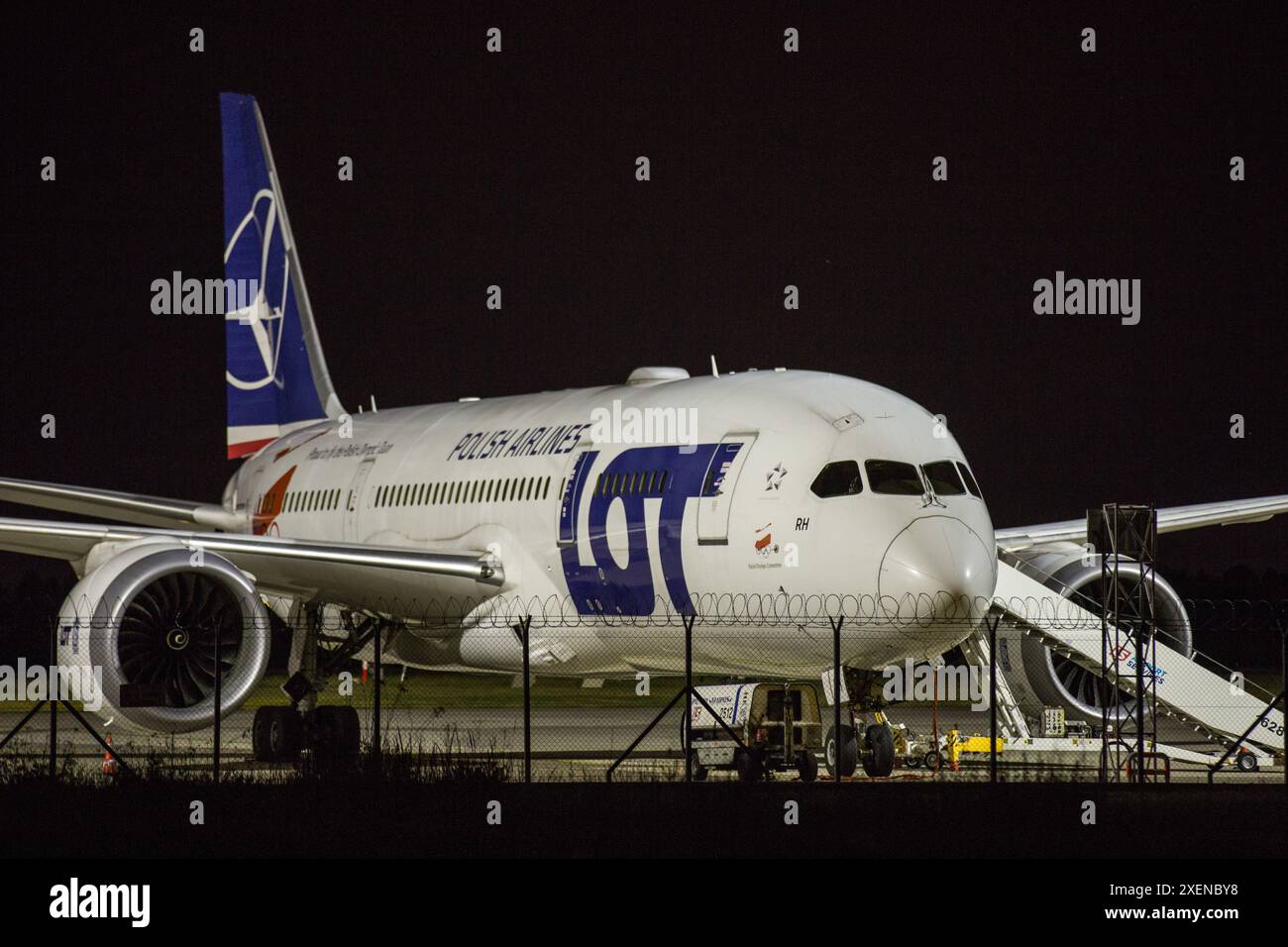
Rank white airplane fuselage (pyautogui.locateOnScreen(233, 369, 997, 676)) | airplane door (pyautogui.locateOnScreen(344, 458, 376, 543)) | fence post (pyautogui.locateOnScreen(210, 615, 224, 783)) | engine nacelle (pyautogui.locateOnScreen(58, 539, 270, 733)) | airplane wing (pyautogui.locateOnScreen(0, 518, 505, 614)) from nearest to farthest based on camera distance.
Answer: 1. white airplane fuselage (pyautogui.locateOnScreen(233, 369, 997, 676))
2. fence post (pyautogui.locateOnScreen(210, 615, 224, 783))
3. engine nacelle (pyautogui.locateOnScreen(58, 539, 270, 733))
4. airplane wing (pyautogui.locateOnScreen(0, 518, 505, 614))
5. airplane door (pyautogui.locateOnScreen(344, 458, 376, 543))

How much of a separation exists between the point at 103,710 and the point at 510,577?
4.98m

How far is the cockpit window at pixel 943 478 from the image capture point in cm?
1973

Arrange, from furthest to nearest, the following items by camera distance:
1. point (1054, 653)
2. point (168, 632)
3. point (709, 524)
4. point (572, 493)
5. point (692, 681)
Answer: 1. point (1054, 653)
2. point (692, 681)
3. point (572, 493)
4. point (168, 632)
5. point (709, 524)

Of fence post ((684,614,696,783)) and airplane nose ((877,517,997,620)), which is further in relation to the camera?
fence post ((684,614,696,783))

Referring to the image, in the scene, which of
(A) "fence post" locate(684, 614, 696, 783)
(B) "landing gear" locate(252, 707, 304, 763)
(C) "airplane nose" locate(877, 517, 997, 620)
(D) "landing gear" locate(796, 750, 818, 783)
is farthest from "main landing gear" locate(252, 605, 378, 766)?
(C) "airplane nose" locate(877, 517, 997, 620)

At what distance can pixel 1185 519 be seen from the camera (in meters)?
26.2

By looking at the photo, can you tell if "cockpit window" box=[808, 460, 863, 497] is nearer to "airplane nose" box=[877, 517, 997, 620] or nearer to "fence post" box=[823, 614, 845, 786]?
"airplane nose" box=[877, 517, 997, 620]

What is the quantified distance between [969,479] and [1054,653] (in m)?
5.51

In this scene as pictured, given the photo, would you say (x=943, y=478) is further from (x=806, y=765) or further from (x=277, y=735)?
(x=277, y=735)

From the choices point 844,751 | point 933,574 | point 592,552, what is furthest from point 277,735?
point 933,574

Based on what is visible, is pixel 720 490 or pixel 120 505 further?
pixel 120 505

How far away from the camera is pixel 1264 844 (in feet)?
50.6

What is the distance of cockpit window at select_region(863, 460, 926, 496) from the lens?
64.2 ft

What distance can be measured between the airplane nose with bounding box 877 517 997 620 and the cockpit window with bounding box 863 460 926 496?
18.0 inches
